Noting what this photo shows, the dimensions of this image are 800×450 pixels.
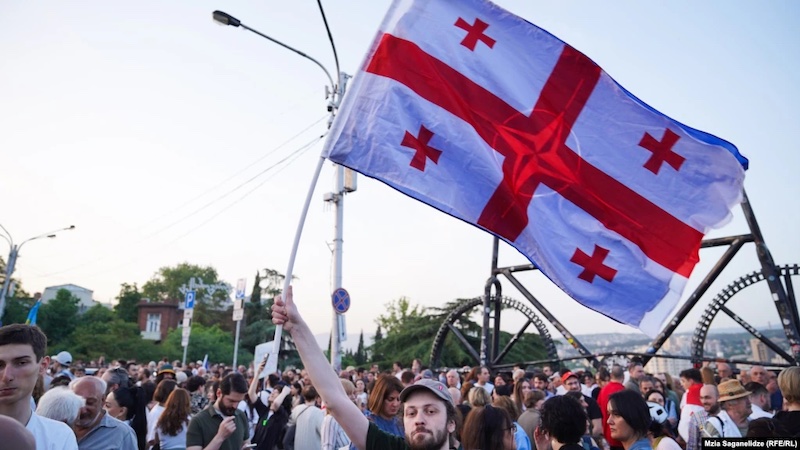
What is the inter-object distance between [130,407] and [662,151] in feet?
18.7

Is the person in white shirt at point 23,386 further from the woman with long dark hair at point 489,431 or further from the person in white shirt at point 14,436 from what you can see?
the woman with long dark hair at point 489,431

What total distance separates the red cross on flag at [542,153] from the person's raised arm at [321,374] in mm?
1488

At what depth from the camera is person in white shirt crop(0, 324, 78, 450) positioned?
117 inches

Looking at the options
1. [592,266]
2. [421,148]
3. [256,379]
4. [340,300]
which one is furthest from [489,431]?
[340,300]

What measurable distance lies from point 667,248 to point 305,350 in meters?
3.24

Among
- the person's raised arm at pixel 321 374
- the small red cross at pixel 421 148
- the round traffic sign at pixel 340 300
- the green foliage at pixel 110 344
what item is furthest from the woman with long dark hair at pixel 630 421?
the green foliage at pixel 110 344

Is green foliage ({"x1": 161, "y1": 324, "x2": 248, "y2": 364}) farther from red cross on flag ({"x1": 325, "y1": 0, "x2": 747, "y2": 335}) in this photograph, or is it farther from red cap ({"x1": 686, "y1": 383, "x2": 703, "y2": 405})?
red cross on flag ({"x1": 325, "y1": 0, "x2": 747, "y2": 335})

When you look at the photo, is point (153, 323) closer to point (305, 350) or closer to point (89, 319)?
point (89, 319)

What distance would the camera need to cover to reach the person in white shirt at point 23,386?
2971mm

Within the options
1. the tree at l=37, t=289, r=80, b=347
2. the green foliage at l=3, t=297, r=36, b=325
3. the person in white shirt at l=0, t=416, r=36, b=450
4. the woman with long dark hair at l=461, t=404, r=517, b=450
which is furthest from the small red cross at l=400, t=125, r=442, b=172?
the tree at l=37, t=289, r=80, b=347

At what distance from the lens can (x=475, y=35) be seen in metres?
4.91

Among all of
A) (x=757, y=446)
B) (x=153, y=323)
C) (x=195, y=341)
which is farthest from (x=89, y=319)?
(x=757, y=446)

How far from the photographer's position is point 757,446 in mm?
2133

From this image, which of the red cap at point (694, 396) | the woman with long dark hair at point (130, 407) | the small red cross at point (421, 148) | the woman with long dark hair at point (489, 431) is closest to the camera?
the woman with long dark hair at point (489, 431)
